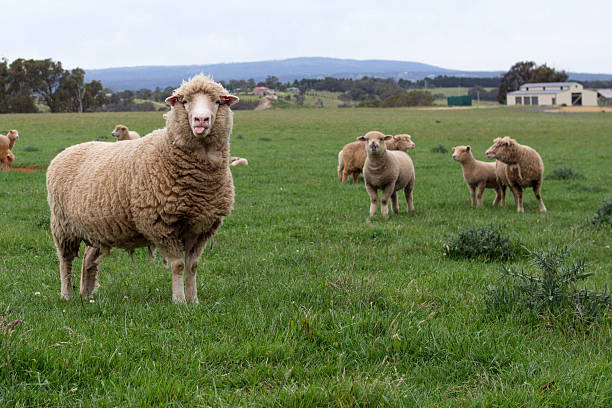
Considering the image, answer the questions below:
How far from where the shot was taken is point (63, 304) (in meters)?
5.48

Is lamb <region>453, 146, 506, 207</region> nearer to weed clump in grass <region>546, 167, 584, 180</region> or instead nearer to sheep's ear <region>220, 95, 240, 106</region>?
weed clump in grass <region>546, 167, 584, 180</region>

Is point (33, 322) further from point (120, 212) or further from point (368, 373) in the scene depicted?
point (368, 373)

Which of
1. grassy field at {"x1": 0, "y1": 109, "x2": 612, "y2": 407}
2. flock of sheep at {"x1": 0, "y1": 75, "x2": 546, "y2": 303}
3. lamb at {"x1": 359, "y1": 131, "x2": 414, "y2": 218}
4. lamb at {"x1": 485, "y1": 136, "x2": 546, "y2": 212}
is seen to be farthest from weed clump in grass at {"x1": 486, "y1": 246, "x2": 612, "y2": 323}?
lamb at {"x1": 485, "y1": 136, "x2": 546, "y2": 212}

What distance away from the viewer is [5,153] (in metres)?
17.6

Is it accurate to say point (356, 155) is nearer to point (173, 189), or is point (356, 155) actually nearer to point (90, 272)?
point (90, 272)

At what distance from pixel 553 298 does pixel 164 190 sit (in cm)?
352

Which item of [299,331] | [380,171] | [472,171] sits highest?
[380,171]

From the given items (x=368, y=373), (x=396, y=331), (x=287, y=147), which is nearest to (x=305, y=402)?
(x=368, y=373)

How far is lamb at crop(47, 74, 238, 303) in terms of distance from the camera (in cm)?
526

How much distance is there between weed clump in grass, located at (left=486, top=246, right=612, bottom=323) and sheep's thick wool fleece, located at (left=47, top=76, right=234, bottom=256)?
8.84 feet

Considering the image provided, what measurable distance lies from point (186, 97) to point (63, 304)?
2.33m

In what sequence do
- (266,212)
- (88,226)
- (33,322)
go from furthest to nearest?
(266,212) → (88,226) → (33,322)

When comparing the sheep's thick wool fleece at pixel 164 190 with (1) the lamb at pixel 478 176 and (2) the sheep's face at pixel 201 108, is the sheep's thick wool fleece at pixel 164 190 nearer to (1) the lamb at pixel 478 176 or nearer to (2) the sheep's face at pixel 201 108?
(2) the sheep's face at pixel 201 108

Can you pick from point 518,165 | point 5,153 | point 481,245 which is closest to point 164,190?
point 481,245
